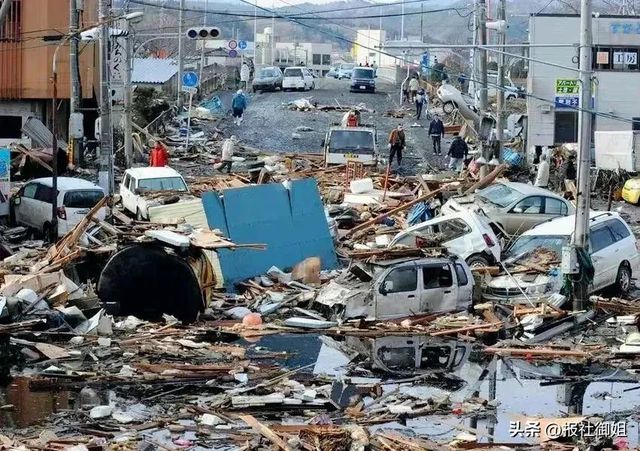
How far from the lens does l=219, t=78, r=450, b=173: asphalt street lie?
159ft

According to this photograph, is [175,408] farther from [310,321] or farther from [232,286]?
[232,286]

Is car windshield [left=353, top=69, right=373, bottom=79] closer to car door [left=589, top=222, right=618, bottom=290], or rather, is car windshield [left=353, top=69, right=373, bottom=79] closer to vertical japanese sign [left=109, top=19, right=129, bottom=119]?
vertical japanese sign [left=109, top=19, right=129, bottom=119]

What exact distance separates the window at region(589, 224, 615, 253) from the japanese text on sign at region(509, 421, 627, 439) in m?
9.65

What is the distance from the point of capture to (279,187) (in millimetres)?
28422

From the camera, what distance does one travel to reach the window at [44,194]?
31.6 meters

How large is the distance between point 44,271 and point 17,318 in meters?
2.55

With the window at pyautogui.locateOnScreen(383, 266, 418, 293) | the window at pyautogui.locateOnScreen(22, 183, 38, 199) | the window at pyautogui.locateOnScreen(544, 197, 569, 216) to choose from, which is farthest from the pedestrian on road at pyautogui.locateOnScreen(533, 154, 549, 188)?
the window at pyautogui.locateOnScreen(383, 266, 418, 293)

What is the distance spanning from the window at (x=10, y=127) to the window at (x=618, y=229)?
26.6 m

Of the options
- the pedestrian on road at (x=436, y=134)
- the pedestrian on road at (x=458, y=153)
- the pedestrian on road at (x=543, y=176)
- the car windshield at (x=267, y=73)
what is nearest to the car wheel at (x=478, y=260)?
the pedestrian on road at (x=543, y=176)

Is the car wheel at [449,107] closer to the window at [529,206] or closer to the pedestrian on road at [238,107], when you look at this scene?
the pedestrian on road at [238,107]

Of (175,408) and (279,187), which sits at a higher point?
(279,187)

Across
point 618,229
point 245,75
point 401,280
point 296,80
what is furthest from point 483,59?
point 245,75

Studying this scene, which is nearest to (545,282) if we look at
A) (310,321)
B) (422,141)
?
(310,321)

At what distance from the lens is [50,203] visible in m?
31.5
